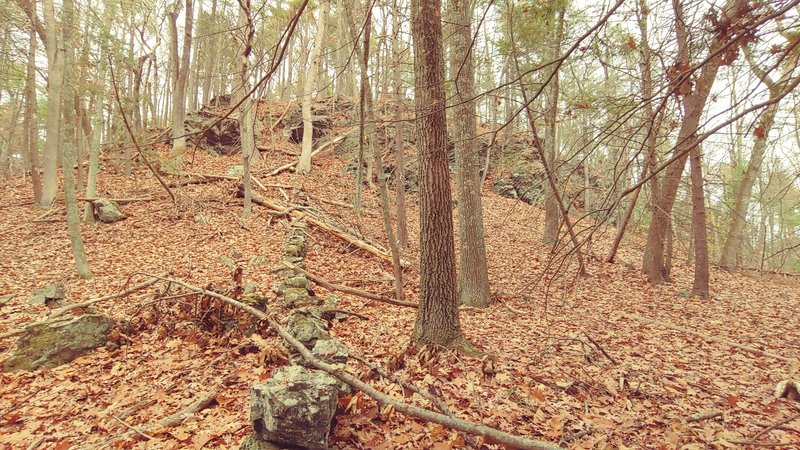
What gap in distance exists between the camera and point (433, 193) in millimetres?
4539

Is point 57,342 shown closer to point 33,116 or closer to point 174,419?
point 174,419

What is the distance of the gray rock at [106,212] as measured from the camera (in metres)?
10.9

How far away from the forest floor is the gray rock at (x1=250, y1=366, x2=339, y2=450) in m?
0.40

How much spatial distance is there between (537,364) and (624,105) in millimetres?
3446

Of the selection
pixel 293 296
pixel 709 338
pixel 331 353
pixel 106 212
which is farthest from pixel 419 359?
pixel 106 212

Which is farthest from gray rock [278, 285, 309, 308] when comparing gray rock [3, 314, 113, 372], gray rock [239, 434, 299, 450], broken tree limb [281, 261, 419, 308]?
gray rock [239, 434, 299, 450]

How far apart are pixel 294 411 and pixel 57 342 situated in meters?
4.10

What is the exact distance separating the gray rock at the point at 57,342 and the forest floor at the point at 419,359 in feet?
0.62

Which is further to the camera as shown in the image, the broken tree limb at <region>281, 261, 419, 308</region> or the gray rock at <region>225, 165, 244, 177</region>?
the gray rock at <region>225, 165, 244, 177</region>

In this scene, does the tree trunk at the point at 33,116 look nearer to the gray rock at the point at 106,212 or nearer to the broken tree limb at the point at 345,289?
the gray rock at the point at 106,212

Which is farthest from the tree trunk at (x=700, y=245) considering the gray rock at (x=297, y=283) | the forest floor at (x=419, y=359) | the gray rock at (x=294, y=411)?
the gray rock at (x=294, y=411)

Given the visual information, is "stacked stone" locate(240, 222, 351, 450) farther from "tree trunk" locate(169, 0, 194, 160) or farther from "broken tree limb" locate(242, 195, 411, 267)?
"tree trunk" locate(169, 0, 194, 160)

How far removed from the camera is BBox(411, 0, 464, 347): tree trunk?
425 centimetres

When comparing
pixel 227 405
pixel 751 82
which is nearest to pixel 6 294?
pixel 227 405
